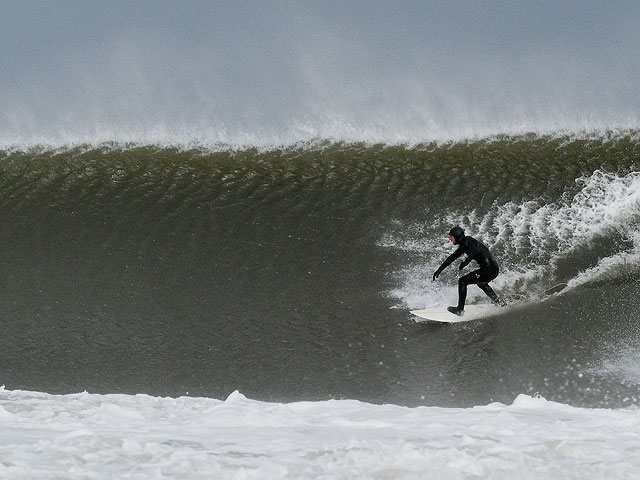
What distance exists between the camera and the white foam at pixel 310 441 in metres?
10.2

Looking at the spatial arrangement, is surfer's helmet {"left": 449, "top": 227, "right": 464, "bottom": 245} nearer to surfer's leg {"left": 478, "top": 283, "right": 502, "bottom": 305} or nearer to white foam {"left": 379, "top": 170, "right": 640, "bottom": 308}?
surfer's leg {"left": 478, "top": 283, "right": 502, "bottom": 305}

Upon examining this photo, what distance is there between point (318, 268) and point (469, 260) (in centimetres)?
388

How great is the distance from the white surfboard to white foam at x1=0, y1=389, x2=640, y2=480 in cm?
414

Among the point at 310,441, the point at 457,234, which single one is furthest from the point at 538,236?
the point at 310,441

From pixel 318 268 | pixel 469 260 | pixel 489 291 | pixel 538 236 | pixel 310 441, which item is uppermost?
pixel 538 236

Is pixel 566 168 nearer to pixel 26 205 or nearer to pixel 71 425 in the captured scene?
pixel 26 205

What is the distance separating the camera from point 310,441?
36.7 ft

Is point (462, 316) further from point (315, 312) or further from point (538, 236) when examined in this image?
point (538, 236)

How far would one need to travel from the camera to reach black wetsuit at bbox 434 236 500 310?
56.5ft

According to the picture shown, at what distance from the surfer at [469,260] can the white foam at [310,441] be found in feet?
13.6

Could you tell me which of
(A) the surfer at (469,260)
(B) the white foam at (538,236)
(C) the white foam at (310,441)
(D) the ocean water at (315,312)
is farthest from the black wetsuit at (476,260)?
(C) the white foam at (310,441)

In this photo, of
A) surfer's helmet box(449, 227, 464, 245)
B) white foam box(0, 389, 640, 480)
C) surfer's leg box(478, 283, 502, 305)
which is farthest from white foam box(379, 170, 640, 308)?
white foam box(0, 389, 640, 480)

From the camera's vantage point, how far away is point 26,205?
23.9 metres

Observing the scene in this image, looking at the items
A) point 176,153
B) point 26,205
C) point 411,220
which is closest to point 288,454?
point 411,220
